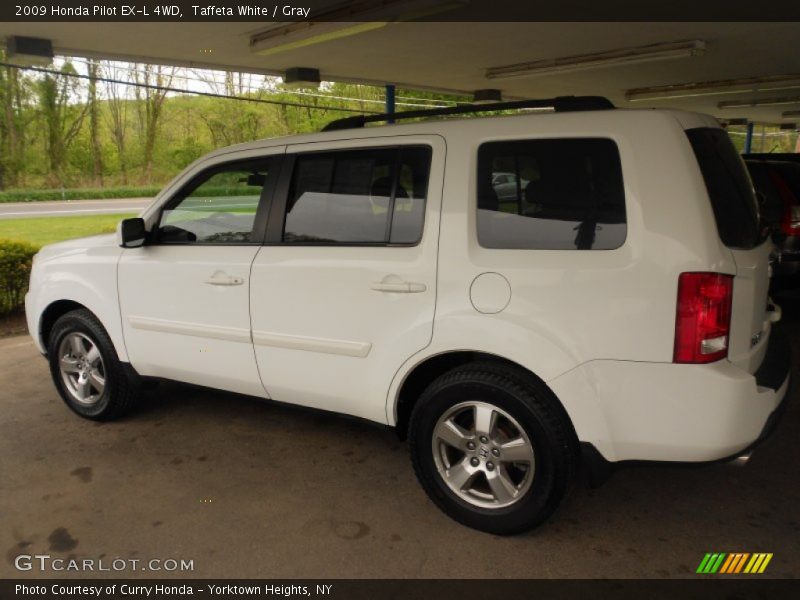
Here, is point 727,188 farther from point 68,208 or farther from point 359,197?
point 68,208

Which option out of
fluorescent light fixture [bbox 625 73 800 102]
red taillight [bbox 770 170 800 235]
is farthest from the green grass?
red taillight [bbox 770 170 800 235]

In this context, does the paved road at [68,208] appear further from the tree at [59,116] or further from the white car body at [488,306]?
the white car body at [488,306]

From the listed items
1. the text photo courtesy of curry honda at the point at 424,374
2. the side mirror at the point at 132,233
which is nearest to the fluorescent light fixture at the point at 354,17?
the text photo courtesy of curry honda at the point at 424,374

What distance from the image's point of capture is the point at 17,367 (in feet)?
18.8

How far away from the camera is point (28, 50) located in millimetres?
6996

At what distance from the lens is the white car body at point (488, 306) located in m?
2.39

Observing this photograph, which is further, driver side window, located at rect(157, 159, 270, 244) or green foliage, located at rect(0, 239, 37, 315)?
green foliage, located at rect(0, 239, 37, 315)

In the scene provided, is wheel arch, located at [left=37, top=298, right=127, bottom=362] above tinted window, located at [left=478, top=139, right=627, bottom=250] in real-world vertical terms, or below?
below

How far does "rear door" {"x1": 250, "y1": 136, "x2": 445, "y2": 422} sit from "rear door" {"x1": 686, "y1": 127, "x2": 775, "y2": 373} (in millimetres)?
1135

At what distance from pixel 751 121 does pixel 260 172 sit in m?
20.5

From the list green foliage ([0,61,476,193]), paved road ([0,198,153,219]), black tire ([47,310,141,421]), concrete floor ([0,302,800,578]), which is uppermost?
green foliage ([0,61,476,193])

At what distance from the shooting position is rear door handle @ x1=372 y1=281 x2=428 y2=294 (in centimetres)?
288

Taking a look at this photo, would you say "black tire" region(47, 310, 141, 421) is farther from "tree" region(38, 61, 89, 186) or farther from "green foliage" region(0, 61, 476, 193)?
"tree" region(38, 61, 89, 186)

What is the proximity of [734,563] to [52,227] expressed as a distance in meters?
23.1
